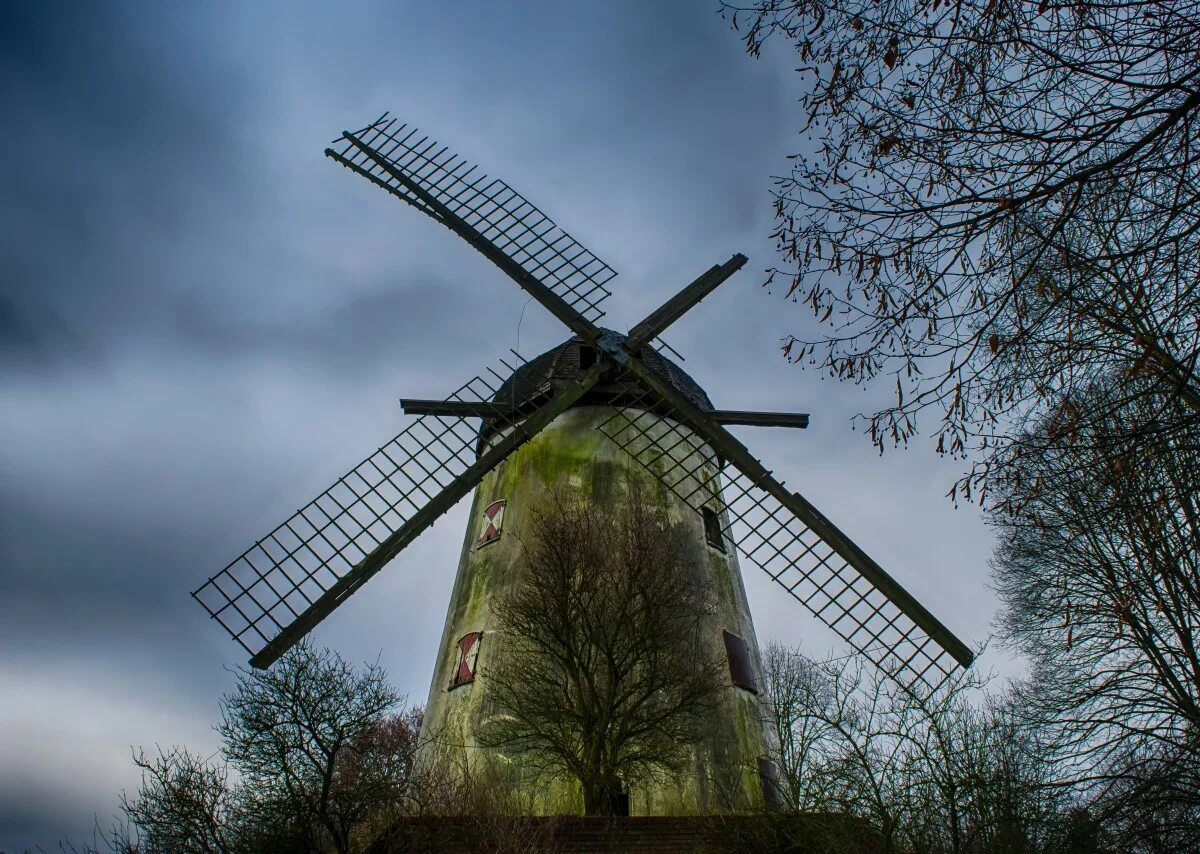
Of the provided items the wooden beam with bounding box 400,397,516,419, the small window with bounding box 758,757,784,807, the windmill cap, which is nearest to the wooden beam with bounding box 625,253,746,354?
the windmill cap

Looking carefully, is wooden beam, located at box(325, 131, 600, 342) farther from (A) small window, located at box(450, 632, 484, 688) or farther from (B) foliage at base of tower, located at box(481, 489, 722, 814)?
(A) small window, located at box(450, 632, 484, 688)

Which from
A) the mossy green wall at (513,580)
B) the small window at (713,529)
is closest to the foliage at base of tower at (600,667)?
the mossy green wall at (513,580)

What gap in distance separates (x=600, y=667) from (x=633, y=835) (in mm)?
2057

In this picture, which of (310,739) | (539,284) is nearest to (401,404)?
(539,284)

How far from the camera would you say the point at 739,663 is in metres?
11.7

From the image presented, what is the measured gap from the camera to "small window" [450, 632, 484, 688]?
1136 cm

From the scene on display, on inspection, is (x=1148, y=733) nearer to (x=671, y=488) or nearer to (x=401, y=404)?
(x=671, y=488)

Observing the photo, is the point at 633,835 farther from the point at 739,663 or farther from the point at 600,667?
the point at 739,663

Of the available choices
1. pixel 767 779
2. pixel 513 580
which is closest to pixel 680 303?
pixel 513 580

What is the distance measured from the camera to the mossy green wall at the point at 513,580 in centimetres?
1032

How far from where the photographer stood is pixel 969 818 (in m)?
8.20

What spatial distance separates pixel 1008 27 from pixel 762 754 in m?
9.12

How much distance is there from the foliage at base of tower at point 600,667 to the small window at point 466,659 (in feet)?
1.14

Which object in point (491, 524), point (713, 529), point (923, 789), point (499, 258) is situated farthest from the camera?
point (499, 258)
